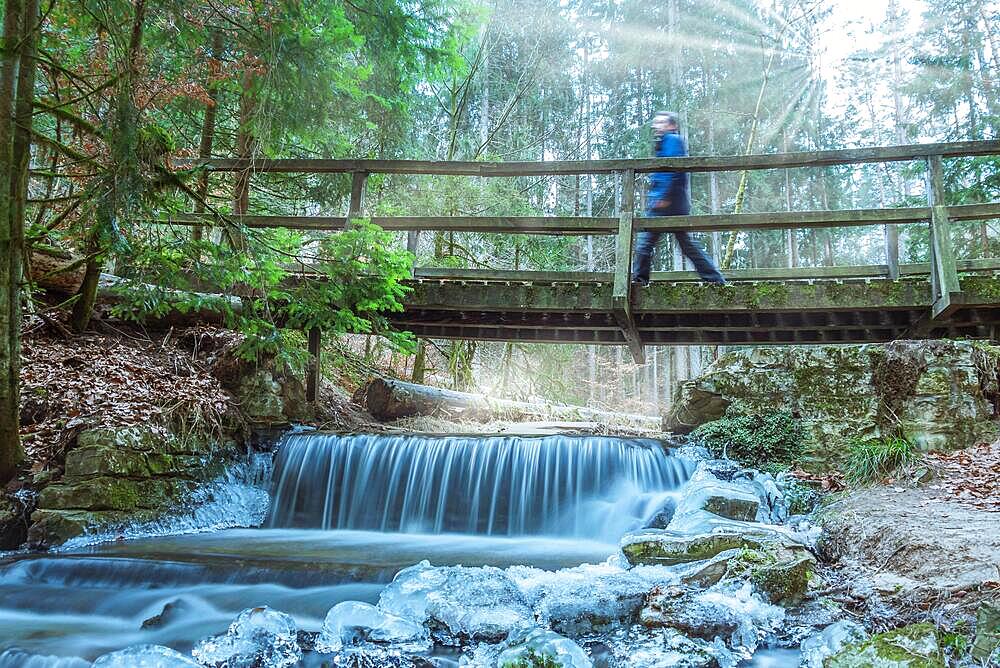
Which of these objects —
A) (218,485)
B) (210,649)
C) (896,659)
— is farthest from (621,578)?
(218,485)

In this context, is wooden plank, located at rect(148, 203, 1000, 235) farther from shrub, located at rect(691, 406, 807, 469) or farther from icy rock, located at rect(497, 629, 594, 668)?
icy rock, located at rect(497, 629, 594, 668)

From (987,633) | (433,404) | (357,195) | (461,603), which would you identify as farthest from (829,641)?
(433,404)

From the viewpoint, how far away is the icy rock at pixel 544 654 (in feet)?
9.20

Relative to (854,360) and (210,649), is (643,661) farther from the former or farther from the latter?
(854,360)

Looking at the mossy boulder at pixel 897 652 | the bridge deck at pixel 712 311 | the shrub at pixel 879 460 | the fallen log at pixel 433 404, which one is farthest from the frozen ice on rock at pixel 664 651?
the fallen log at pixel 433 404

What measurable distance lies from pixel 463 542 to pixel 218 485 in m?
2.60

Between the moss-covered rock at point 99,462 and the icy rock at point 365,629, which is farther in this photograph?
the moss-covered rock at point 99,462

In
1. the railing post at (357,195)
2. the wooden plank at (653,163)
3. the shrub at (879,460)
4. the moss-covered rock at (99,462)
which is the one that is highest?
the wooden plank at (653,163)

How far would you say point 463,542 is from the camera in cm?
608

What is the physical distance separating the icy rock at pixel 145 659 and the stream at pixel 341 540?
0.30 m

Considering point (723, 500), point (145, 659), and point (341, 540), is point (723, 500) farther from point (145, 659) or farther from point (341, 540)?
point (145, 659)

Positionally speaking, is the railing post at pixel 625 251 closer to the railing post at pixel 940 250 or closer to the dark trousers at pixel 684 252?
the dark trousers at pixel 684 252

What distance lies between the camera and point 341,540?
6004 mm

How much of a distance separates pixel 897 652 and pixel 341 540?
4649mm
